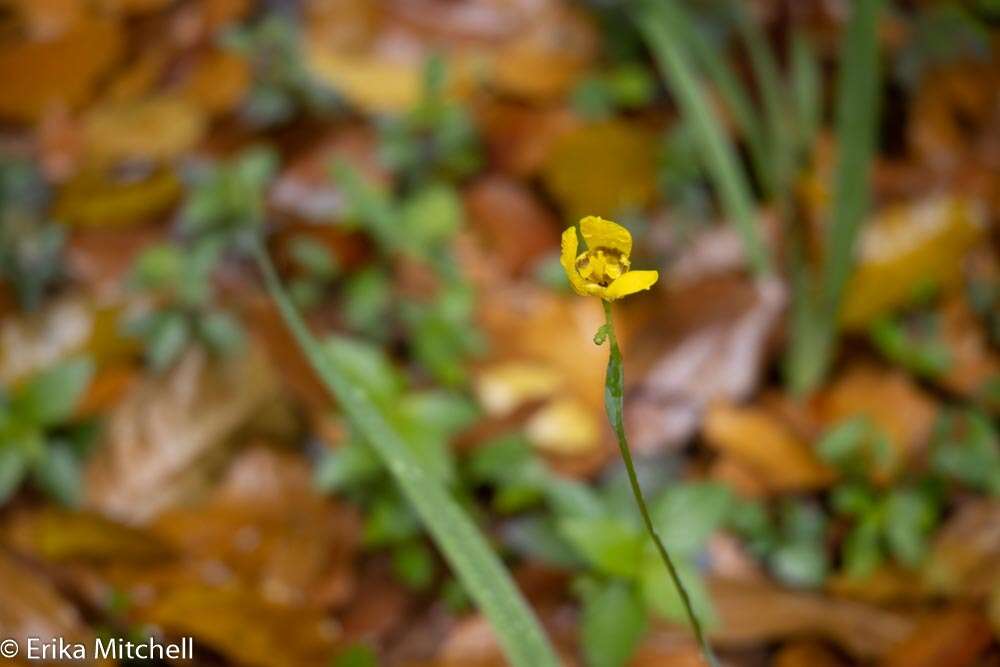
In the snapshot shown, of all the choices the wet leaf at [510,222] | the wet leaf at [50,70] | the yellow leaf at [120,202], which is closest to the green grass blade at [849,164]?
the wet leaf at [510,222]

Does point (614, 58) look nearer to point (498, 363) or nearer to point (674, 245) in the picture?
point (674, 245)

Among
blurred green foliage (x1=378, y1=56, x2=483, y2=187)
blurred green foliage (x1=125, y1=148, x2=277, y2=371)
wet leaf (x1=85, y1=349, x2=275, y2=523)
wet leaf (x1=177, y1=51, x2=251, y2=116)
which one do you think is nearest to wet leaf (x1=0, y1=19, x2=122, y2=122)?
wet leaf (x1=177, y1=51, x2=251, y2=116)

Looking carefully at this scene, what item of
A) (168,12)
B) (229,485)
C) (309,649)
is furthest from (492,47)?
(309,649)

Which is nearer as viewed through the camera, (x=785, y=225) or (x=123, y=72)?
(x=785, y=225)

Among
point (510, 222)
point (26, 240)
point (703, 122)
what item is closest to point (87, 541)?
point (26, 240)

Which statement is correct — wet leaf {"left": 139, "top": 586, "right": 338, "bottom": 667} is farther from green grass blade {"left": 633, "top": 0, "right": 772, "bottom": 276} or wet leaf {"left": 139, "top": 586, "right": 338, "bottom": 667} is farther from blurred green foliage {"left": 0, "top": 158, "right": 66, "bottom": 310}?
green grass blade {"left": 633, "top": 0, "right": 772, "bottom": 276}

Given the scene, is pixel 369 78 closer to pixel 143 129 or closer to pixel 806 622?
pixel 143 129
